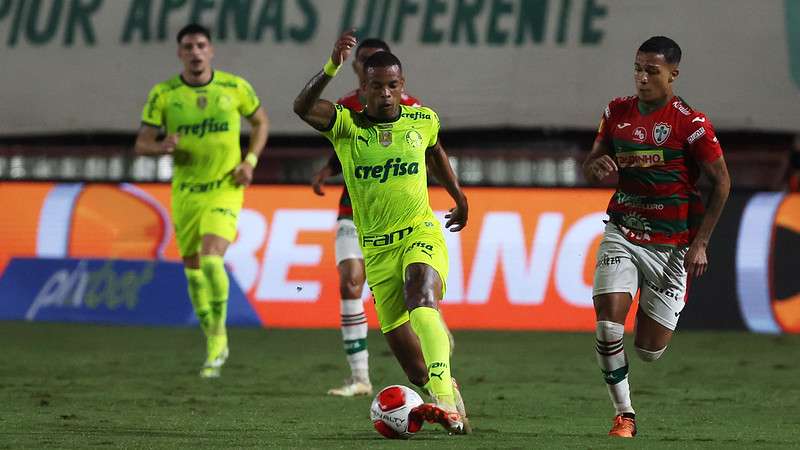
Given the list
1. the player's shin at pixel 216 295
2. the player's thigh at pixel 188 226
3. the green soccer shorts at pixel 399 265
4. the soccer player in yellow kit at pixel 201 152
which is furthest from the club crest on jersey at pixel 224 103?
the green soccer shorts at pixel 399 265

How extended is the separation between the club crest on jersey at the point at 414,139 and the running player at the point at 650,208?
0.90 meters

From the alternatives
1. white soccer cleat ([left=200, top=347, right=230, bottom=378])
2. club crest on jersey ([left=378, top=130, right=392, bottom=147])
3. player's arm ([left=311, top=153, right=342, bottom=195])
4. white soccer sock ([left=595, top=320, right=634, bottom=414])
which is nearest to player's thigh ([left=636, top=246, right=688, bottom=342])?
white soccer sock ([left=595, top=320, right=634, bottom=414])

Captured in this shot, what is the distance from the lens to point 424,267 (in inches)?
321

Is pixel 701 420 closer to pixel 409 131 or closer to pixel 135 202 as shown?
pixel 409 131

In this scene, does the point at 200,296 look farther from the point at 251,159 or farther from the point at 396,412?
the point at 396,412

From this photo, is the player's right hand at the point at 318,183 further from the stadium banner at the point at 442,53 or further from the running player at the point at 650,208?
the stadium banner at the point at 442,53

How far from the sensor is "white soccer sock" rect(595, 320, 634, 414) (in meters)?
8.46

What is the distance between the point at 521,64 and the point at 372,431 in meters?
9.84

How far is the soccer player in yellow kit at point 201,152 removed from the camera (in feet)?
40.0

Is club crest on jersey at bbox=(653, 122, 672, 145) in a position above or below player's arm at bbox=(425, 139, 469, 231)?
above

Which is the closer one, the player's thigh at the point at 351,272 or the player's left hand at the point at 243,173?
the player's thigh at the point at 351,272

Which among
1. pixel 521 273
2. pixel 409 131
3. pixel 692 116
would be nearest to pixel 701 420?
pixel 692 116

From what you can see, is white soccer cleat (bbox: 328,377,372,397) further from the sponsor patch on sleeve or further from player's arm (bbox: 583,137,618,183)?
Result: the sponsor patch on sleeve

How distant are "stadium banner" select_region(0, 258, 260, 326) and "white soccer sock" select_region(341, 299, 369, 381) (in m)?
5.39
